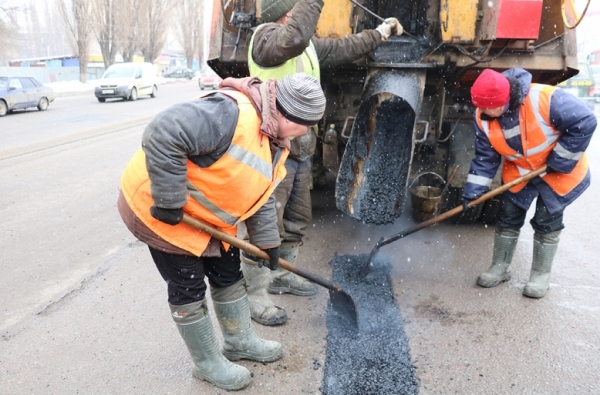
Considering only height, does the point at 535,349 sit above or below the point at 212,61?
below

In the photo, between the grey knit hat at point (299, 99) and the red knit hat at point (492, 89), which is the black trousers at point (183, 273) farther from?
the red knit hat at point (492, 89)

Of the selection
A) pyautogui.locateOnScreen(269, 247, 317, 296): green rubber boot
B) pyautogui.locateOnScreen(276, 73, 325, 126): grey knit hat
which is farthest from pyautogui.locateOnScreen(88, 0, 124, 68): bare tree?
pyautogui.locateOnScreen(276, 73, 325, 126): grey knit hat

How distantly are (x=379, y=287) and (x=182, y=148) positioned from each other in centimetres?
197

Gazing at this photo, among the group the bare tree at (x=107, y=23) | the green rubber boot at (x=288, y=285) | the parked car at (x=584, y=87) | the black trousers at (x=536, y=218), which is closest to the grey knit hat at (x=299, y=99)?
the green rubber boot at (x=288, y=285)

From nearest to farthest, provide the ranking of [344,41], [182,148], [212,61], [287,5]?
[182,148] < [287,5] < [344,41] < [212,61]

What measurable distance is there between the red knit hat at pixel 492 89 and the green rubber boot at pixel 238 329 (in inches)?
67.2

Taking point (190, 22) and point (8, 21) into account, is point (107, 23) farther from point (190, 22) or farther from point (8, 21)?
point (190, 22)

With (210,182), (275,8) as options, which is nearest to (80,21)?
(275,8)

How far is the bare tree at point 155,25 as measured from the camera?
35.1 meters

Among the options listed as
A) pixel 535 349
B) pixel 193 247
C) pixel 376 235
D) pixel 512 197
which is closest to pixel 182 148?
pixel 193 247

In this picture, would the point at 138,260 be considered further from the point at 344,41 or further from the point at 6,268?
the point at 344,41

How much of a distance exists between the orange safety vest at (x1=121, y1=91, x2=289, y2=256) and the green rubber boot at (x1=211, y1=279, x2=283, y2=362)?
41 cm

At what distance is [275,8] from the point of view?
296 centimetres

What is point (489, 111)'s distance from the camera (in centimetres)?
307
